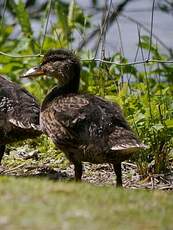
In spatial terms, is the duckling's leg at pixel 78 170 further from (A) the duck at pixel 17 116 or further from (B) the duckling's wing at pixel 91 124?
(A) the duck at pixel 17 116

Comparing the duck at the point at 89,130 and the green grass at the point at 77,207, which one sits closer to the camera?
the green grass at the point at 77,207

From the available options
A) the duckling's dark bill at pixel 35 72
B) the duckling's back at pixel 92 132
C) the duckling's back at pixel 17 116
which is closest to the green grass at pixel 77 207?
the duckling's back at pixel 92 132

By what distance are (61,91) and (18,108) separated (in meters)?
0.50

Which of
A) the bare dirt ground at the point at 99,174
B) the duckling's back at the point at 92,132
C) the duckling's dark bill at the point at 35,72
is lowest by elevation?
the bare dirt ground at the point at 99,174

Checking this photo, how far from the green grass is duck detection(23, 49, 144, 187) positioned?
5.00 feet

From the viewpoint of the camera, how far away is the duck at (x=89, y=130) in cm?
873

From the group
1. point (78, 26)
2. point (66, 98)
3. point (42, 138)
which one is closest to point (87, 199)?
point (66, 98)

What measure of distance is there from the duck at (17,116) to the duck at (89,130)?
0.81 feet

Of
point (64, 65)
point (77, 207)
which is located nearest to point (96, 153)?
point (64, 65)

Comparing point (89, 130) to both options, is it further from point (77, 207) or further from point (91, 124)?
point (77, 207)

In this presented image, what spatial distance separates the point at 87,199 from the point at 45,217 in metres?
0.66

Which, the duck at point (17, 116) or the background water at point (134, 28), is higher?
the background water at point (134, 28)

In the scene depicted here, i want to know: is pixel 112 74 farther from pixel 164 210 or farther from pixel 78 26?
pixel 164 210

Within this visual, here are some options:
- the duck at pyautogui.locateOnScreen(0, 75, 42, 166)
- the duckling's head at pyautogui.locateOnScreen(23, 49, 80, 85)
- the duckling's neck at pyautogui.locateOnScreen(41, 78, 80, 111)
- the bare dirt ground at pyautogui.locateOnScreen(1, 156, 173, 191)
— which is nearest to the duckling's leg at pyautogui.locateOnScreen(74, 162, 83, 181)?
the bare dirt ground at pyautogui.locateOnScreen(1, 156, 173, 191)
